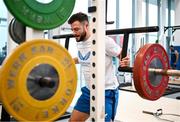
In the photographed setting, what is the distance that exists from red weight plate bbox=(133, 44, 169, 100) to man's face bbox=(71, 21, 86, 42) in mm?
735

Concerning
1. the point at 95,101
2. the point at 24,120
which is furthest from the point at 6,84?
the point at 95,101

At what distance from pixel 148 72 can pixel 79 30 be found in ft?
2.66

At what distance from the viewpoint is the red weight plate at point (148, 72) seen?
5.17 ft

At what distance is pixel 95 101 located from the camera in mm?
1478

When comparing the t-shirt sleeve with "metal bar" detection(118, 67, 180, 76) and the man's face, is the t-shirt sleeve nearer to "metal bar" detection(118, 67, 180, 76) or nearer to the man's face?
the man's face

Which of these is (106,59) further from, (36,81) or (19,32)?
(36,81)

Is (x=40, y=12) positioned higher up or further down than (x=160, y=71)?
higher up

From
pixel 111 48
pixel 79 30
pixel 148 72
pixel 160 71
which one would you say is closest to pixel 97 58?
pixel 148 72

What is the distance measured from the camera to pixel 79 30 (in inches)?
87.2

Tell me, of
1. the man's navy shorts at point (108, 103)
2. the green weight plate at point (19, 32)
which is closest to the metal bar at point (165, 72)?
the man's navy shorts at point (108, 103)

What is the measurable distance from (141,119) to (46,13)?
96.2 inches

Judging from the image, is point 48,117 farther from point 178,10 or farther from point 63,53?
point 178,10

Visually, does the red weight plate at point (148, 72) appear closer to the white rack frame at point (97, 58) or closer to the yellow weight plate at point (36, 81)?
the white rack frame at point (97, 58)

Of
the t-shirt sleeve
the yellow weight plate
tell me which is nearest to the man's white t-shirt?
the t-shirt sleeve
